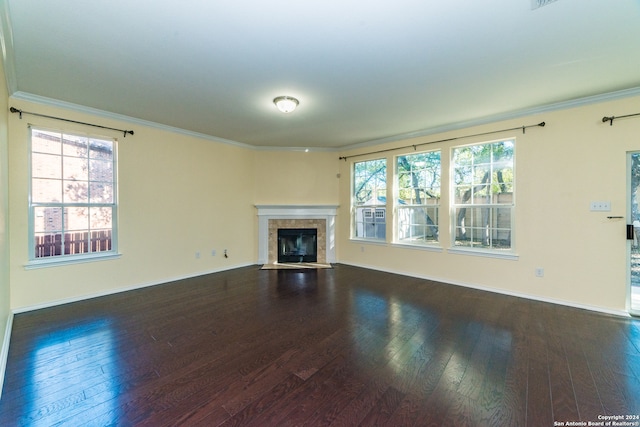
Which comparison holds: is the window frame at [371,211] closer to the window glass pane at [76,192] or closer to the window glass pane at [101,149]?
the window glass pane at [101,149]

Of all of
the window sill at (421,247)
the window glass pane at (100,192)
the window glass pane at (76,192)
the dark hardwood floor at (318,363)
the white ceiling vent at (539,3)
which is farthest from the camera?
the window sill at (421,247)

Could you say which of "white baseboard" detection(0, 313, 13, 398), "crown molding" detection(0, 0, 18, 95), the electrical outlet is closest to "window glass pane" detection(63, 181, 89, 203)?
"crown molding" detection(0, 0, 18, 95)

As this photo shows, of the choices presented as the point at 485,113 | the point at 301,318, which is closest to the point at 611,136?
the point at 485,113

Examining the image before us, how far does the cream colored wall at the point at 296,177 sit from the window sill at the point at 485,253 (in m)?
2.63

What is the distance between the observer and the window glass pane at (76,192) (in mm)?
3439

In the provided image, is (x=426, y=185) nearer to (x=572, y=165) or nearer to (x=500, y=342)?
(x=572, y=165)

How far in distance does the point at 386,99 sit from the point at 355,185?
8.67 feet

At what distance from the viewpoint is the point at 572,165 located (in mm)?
3316

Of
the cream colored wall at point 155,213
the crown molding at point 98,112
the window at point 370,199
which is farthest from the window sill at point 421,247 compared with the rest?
the crown molding at point 98,112

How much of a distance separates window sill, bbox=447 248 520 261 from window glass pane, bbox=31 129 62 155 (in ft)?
18.7

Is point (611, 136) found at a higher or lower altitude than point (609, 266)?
higher

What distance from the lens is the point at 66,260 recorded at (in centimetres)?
338

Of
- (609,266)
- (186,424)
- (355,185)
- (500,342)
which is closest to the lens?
(186,424)

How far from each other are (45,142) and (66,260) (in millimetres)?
1485
